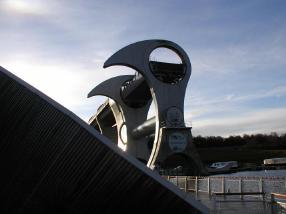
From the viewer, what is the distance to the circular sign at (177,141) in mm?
53422

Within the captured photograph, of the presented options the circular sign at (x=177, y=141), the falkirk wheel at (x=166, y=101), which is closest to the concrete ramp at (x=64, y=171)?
the falkirk wheel at (x=166, y=101)

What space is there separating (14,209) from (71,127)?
10.3 ft

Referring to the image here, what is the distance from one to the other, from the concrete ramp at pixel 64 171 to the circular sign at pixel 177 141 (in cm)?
3912

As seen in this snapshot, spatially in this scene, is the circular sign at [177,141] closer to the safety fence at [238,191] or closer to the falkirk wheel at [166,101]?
the falkirk wheel at [166,101]

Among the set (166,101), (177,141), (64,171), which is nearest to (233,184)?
(64,171)

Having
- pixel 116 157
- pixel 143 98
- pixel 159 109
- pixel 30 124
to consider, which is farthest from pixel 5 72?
pixel 143 98

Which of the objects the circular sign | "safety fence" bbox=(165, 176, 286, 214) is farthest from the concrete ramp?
the circular sign

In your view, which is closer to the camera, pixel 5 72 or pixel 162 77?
pixel 5 72

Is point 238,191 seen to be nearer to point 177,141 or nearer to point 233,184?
point 233,184

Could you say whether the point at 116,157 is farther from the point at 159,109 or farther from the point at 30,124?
the point at 159,109

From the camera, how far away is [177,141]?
53.6 metres

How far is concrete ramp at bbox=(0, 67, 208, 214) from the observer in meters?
11.0

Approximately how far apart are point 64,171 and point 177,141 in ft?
137

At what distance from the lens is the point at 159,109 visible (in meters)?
54.8
